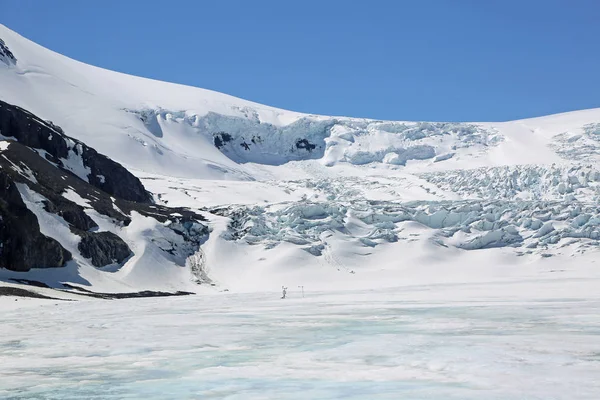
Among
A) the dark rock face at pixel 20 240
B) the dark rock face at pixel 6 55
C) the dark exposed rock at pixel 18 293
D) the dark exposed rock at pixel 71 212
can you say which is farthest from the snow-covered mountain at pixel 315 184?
the dark exposed rock at pixel 18 293

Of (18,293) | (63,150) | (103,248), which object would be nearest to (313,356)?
(18,293)

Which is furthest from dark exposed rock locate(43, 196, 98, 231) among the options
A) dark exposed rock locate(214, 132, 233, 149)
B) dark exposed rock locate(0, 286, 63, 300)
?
dark exposed rock locate(214, 132, 233, 149)

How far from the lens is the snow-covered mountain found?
211 ft

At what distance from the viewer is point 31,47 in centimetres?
16738

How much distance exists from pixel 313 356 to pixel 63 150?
73.9 meters

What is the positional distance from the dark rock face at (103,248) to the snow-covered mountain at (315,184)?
3.72 feet

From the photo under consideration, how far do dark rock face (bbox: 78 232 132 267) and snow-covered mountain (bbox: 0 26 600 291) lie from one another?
1132 mm

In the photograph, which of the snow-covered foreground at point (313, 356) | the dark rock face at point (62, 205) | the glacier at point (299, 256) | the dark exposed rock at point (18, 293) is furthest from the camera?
the dark rock face at point (62, 205)

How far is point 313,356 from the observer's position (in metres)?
14.2

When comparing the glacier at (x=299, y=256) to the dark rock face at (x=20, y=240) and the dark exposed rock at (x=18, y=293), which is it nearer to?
the dark exposed rock at (x=18, y=293)

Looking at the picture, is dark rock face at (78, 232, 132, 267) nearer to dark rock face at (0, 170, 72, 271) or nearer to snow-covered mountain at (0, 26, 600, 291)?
snow-covered mountain at (0, 26, 600, 291)

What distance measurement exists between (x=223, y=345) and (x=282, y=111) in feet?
523

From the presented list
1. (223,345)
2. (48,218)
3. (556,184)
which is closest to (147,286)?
(48,218)

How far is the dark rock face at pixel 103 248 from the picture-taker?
191 ft
